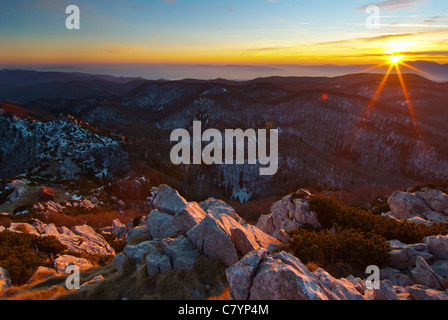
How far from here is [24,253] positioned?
2223 centimetres

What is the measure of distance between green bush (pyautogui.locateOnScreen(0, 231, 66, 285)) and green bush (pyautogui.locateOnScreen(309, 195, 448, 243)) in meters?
28.9

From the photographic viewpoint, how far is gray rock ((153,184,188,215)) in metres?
27.2

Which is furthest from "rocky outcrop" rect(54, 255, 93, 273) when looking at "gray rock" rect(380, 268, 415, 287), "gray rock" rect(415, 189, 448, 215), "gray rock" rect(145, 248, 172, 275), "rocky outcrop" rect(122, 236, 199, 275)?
"gray rock" rect(415, 189, 448, 215)

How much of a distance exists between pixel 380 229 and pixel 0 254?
3607cm

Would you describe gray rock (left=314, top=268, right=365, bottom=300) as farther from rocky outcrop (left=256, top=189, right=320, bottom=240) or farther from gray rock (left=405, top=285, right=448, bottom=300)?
rocky outcrop (left=256, top=189, right=320, bottom=240)

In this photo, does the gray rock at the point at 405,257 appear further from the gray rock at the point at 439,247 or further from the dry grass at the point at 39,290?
the dry grass at the point at 39,290

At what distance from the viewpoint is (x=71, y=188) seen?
76.9 m

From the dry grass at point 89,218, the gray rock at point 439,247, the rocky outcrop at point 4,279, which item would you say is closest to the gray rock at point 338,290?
the gray rock at point 439,247

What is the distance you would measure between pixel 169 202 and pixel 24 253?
14.3m

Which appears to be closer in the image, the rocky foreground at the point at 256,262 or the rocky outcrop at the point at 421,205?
the rocky foreground at the point at 256,262

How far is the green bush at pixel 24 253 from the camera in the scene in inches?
761

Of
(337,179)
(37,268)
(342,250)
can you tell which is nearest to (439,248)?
(342,250)

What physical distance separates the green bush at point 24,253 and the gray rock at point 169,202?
1172cm
